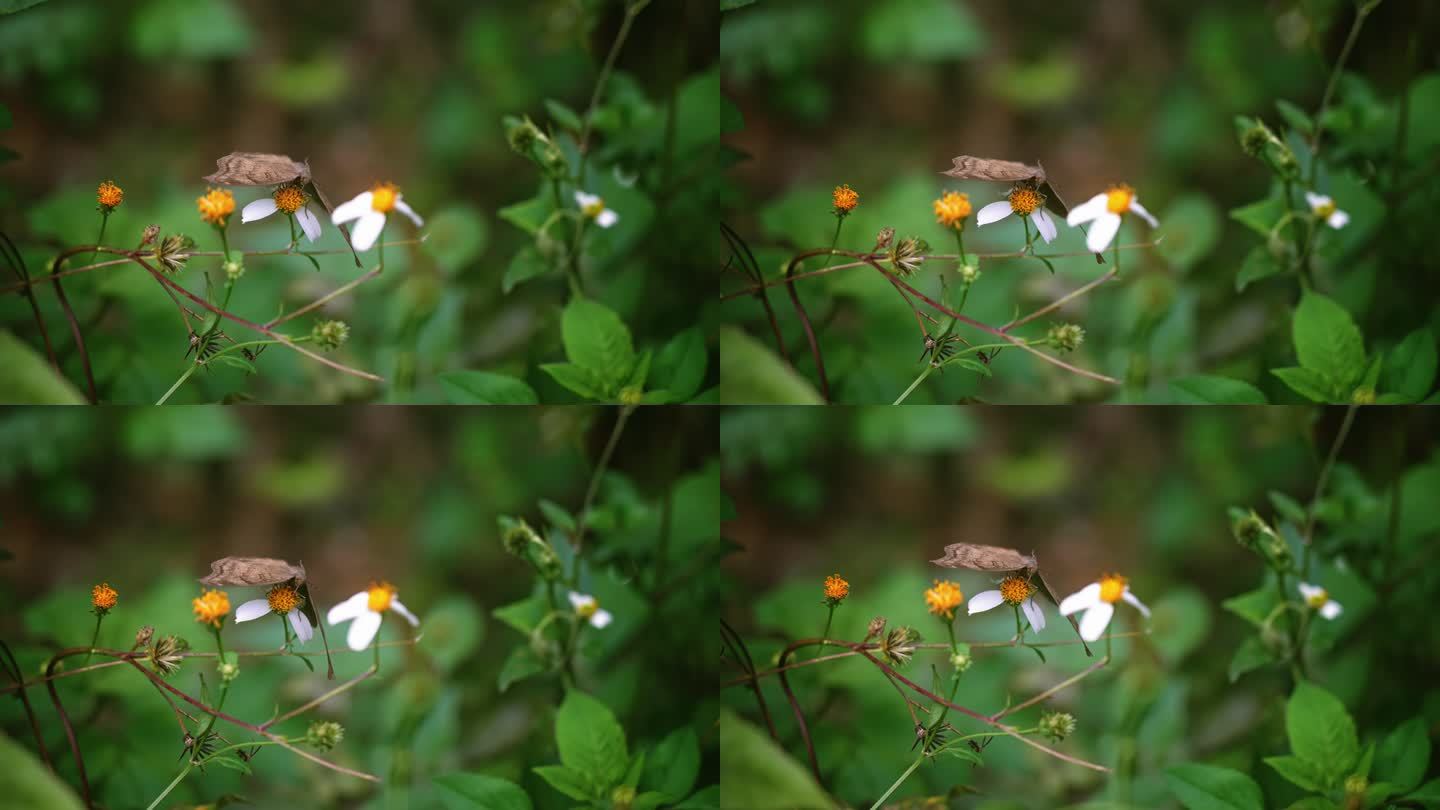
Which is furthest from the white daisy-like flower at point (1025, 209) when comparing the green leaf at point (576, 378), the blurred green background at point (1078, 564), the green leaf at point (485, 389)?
the green leaf at point (485, 389)

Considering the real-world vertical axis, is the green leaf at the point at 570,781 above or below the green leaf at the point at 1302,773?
above

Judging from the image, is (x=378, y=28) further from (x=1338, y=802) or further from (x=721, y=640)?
(x=1338, y=802)

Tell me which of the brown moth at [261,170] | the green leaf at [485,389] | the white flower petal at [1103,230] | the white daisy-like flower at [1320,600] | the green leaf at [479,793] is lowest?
the green leaf at [479,793]

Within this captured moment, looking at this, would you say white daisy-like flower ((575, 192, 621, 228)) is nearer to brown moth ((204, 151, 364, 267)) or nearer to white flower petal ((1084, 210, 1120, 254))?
brown moth ((204, 151, 364, 267))

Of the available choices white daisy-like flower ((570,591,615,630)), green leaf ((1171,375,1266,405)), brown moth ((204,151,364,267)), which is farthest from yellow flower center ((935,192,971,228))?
brown moth ((204,151,364,267))

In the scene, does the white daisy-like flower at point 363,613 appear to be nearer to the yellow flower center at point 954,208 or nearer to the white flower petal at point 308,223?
the white flower petal at point 308,223

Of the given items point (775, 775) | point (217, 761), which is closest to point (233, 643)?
point (217, 761)

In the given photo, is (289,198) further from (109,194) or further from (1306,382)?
(1306,382)
